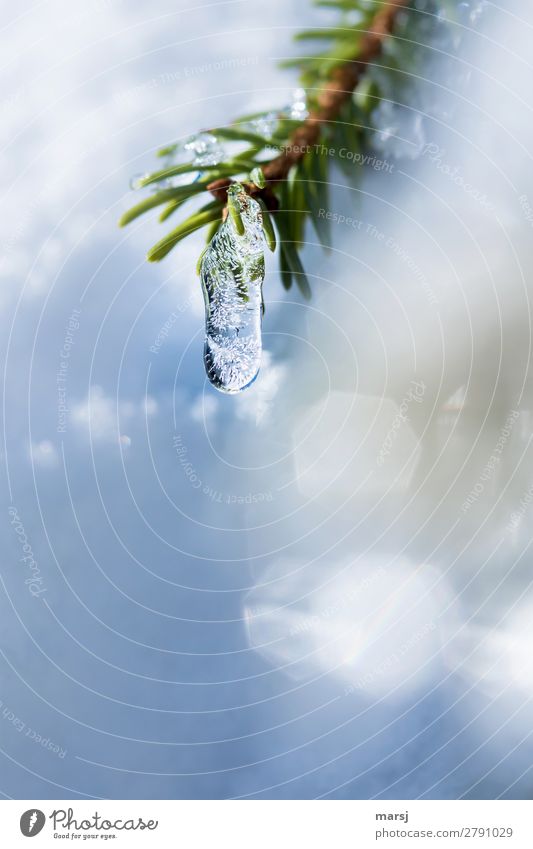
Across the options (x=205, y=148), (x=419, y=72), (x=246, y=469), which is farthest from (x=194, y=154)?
(x=246, y=469)

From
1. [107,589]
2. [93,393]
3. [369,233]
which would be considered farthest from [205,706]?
[369,233]

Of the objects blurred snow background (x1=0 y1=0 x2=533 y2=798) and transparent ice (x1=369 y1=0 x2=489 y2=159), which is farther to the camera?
blurred snow background (x1=0 y1=0 x2=533 y2=798)

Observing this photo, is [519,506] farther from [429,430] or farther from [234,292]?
[234,292]

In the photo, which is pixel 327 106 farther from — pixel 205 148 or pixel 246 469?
pixel 246 469

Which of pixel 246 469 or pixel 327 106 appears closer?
pixel 327 106

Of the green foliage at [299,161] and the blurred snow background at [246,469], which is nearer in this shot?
the green foliage at [299,161]
